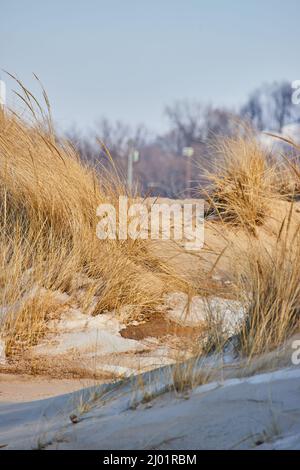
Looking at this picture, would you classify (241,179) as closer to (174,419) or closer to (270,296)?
(270,296)

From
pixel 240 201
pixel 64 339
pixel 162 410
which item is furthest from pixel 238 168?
pixel 162 410

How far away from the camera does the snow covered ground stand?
195 centimetres

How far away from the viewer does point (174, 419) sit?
2.08 meters

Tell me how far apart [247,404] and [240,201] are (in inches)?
158

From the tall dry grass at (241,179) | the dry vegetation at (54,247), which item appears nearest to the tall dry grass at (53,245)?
the dry vegetation at (54,247)

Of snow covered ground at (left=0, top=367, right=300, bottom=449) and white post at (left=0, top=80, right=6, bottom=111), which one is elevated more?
white post at (left=0, top=80, right=6, bottom=111)

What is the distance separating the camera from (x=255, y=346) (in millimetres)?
2602

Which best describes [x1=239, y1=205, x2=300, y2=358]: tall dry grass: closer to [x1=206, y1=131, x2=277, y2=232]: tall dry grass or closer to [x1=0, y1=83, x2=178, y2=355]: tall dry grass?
[x1=0, y1=83, x2=178, y2=355]: tall dry grass

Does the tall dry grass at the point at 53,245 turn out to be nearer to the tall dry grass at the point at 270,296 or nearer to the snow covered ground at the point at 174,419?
the tall dry grass at the point at 270,296

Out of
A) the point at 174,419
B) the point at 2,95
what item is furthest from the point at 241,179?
the point at 174,419

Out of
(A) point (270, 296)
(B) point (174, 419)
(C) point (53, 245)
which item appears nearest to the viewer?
(B) point (174, 419)

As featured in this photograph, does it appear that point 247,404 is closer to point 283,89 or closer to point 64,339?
point 64,339

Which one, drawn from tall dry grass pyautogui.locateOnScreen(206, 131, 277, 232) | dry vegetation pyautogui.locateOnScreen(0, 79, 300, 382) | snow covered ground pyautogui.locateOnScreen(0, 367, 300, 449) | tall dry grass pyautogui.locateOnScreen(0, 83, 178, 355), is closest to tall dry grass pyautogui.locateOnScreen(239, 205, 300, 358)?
snow covered ground pyautogui.locateOnScreen(0, 367, 300, 449)

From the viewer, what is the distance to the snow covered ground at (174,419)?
1.95 m
